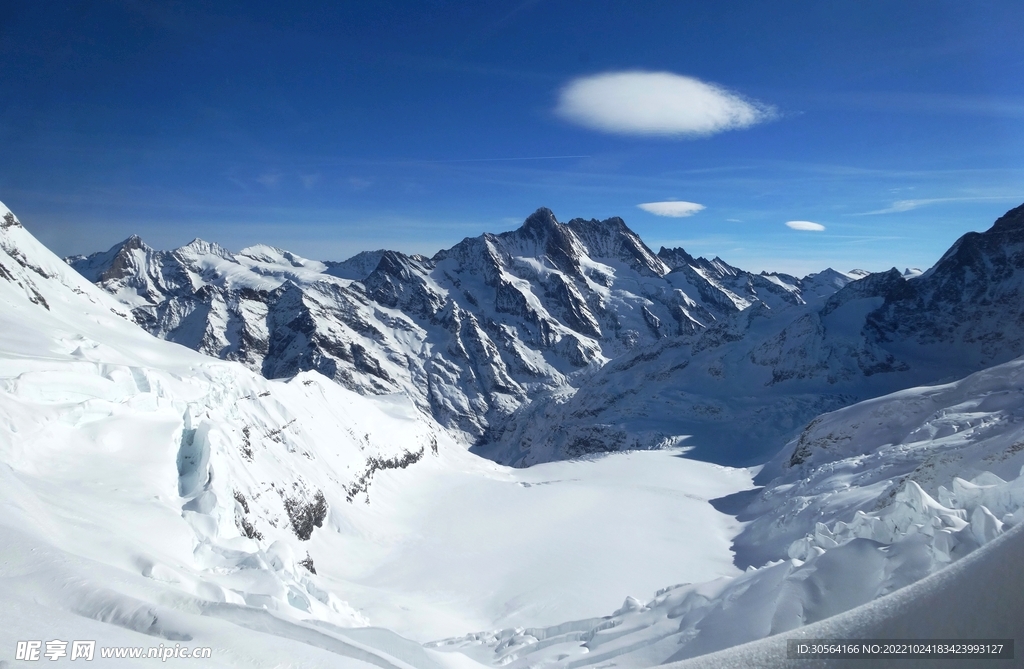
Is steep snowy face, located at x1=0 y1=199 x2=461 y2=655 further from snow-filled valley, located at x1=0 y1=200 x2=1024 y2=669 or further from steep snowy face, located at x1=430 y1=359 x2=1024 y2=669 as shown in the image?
steep snowy face, located at x1=430 y1=359 x2=1024 y2=669

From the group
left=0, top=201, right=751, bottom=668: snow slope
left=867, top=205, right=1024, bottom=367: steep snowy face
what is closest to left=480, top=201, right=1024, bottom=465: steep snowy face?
left=867, top=205, right=1024, bottom=367: steep snowy face

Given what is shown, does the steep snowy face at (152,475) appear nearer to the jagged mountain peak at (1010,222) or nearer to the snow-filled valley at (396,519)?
the snow-filled valley at (396,519)

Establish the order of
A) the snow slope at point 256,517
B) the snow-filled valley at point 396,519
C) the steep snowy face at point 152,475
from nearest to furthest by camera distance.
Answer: the steep snowy face at point 152,475 < the snow slope at point 256,517 < the snow-filled valley at point 396,519

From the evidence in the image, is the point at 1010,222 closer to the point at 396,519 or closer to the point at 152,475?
the point at 396,519

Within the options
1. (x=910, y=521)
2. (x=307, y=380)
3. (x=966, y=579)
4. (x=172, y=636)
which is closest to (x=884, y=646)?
(x=966, y=579)

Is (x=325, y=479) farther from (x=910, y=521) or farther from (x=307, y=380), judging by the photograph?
(x=910, y=521)

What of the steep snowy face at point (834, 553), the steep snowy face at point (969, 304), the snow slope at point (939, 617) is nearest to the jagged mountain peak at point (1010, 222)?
the steep snowy face at point (969, 304)

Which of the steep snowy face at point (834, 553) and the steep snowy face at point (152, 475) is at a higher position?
the steep snowy face at point (152, 475)

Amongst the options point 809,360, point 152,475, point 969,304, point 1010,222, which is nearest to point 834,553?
point 152,475

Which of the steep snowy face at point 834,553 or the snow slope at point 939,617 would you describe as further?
the steep snowy face at point 834,553
